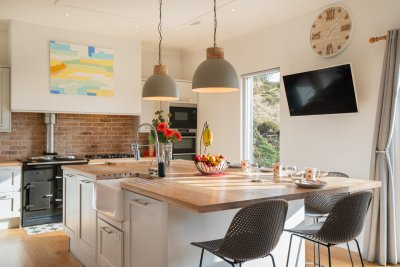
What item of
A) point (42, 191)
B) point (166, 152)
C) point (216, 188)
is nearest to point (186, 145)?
point (42, 191)

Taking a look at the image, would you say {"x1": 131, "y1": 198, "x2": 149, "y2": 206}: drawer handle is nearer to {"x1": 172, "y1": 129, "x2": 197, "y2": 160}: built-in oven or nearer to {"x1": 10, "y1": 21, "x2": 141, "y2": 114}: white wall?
{"x1": 10, "y1": 21, "x2": 141, "y2": 114}: white wall

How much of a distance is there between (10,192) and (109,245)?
2504 mm

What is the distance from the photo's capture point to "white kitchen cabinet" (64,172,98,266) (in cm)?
312

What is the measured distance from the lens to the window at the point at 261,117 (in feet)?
16.1

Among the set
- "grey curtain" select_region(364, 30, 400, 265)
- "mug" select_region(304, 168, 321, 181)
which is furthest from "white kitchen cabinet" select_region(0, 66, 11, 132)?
"grey curtain" select_region(364, 30, 400, 265)

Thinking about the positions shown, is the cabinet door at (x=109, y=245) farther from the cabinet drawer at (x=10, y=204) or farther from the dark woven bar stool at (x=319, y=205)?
the cabinet drawer at (x=10, y=204)

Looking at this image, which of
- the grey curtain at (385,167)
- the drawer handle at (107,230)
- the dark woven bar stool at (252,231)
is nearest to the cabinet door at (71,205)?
the drawer handle at (107,230)

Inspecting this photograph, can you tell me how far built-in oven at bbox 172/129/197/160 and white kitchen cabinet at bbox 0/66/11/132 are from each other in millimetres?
2494

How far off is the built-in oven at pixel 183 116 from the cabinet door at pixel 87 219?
2763 millimetres

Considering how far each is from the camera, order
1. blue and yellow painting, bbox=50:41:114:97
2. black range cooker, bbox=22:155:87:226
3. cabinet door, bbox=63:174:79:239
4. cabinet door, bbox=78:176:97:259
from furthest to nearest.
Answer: blue and yellow painting, bbox=50:41:114:97, black range cooker, bbox=22:155:87:226, cabinet door, bbox=63:174:79:239, cabinet door, bbox=78:176:97:259

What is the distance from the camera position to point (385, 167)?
135 inches

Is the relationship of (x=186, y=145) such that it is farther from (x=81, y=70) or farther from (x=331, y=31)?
(x=331, y=31)

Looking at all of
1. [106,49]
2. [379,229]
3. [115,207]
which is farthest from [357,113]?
[106,49]

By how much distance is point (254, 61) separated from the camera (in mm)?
5125
